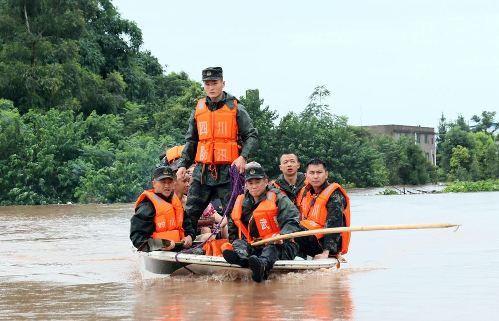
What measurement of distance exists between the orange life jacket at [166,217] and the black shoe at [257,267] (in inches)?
41.4

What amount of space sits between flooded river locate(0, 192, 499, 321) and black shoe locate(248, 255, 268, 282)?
0.31 feet

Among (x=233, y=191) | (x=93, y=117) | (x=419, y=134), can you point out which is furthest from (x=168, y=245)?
(x=419, y=134)

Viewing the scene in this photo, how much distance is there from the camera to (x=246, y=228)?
8.49 m

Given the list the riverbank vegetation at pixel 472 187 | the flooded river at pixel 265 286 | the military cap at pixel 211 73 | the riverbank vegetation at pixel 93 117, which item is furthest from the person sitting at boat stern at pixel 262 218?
the riverbank vegetation at pixel 472 187

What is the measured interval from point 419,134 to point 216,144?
205 feet

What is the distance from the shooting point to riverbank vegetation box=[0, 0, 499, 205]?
26.3 m

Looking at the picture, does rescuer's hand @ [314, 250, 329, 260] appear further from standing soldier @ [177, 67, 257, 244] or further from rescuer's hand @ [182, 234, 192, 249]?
rescuer's hand @ [182, 234, 192, 249]

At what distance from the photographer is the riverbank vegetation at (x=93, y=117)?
2628 cm

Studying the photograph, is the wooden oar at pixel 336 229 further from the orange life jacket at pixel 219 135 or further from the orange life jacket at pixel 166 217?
the orange life jacket at pixel 219 135

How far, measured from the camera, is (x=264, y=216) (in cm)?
836

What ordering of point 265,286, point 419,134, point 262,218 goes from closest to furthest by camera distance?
point 265,286, point 262,218, point 419,134

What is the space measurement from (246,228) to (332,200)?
0.98 metres

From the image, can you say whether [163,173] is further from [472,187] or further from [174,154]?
[472,187]

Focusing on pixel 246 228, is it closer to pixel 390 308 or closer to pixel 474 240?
pixel 390 308
